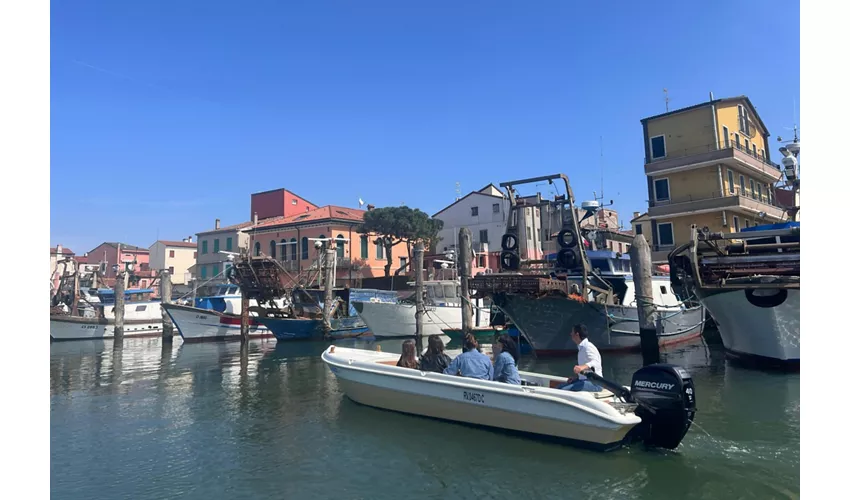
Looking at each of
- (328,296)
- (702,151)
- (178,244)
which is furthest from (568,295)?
(178,244)

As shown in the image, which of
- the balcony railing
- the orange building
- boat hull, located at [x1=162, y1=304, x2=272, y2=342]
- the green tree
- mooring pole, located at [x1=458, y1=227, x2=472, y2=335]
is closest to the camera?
mooring pole, located at [x1=458, y1=227, x2=472, y2=335]

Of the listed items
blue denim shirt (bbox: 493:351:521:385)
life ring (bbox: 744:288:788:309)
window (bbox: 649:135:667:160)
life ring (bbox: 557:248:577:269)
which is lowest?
blue denim shirt (bbox: 493:351:521:385)

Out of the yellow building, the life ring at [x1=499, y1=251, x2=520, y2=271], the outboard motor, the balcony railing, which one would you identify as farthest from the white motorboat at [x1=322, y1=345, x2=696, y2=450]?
the balcony railing

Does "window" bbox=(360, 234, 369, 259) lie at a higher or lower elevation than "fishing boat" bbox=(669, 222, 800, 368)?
higher

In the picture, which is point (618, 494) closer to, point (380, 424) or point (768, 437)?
point (768, 437)

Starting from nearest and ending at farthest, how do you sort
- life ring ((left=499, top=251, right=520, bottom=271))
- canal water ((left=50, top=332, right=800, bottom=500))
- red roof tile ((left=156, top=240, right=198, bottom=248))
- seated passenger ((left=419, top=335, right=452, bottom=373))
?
canal water ((left=50, top=332, right=800, bottom=500)) < seated passenger ((left=419, top=335, right=452, bottom=373)) < life ring ((left=499, top=251, right=520, bottom=271)) < red roof tile ((left=156, top=240, right=198, bottom=248))

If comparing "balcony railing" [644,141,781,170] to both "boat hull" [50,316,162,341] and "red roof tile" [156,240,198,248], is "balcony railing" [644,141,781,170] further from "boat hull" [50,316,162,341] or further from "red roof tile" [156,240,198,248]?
"red roof tile" [156,240,198,248]

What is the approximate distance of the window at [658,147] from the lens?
28.7 m

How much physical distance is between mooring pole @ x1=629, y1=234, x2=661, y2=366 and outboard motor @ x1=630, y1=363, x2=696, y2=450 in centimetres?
721

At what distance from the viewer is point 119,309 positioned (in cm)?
3152

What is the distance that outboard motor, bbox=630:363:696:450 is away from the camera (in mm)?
7570

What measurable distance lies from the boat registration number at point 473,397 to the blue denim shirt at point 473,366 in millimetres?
363

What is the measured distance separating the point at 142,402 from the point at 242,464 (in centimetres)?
638

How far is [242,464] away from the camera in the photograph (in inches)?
321
